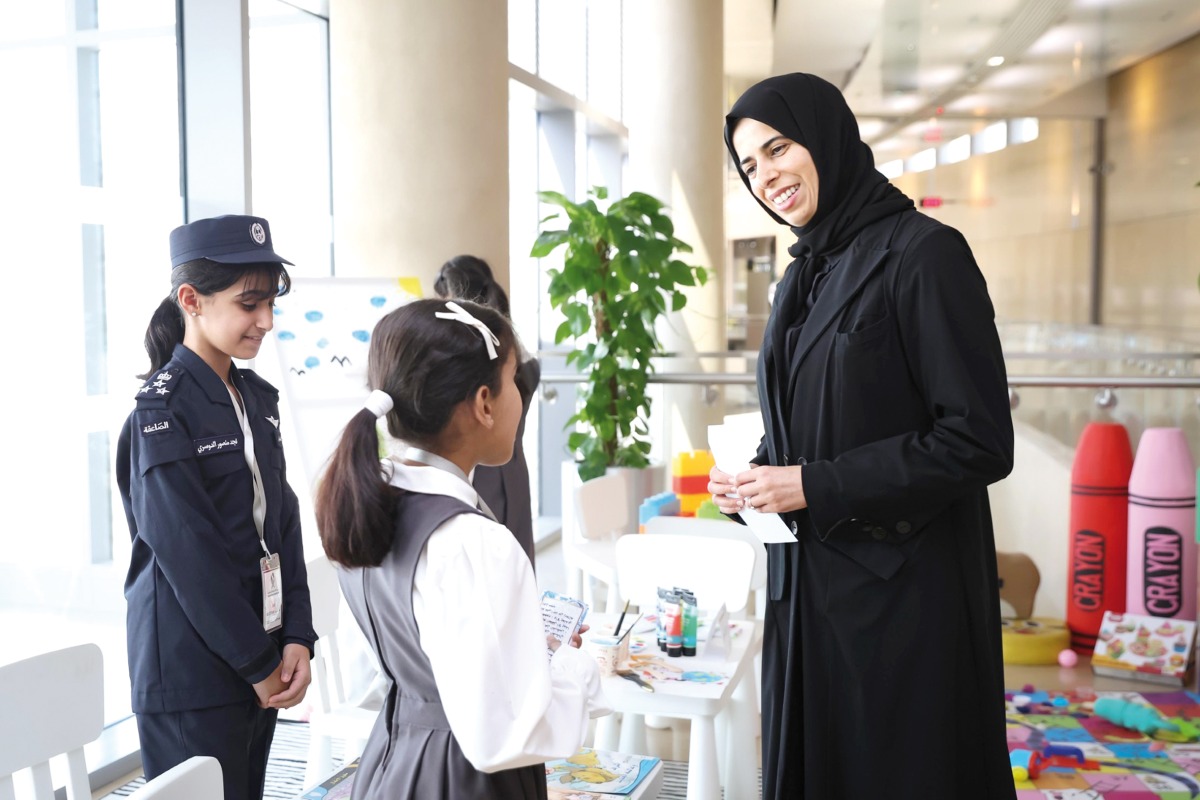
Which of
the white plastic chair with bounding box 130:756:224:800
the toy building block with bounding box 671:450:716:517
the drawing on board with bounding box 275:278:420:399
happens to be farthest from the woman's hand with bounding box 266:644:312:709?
the toy building block with bounding box 671:450:716:517

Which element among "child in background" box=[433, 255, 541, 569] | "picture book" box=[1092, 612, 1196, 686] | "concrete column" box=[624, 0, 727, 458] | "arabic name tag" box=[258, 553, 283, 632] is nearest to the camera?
"arabic name tag" box=[258, 553, 283, 632]

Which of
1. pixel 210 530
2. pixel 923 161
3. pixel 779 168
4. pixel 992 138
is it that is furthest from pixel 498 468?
pixel 923 161

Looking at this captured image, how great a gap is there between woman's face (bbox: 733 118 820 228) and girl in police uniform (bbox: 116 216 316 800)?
3.34ft

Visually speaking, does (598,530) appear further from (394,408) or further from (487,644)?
(487,644)

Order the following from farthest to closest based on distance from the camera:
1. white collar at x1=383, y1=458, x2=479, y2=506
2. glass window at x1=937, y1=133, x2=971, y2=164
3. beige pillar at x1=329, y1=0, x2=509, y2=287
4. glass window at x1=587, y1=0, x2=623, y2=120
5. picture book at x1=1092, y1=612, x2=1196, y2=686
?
glass window at x1=937, y1=133, x2=971, y2=164
glass window at x1=587, y1=0, x2=623, y2=120
picture book at x1=1092, y1=612, x2=1196, y2=686
beige pillar at x1=329, y1=0, x2=509, y2=287
white collar at x1=383, y1=458, x2=479, y2=506

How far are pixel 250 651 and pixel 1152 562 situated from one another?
4.09 metres

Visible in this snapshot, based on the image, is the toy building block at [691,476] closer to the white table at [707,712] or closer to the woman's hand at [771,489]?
the white table at [707,712]

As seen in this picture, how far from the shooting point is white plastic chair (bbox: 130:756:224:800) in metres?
1.27

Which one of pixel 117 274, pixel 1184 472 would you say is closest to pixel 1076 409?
pixel 1184 472

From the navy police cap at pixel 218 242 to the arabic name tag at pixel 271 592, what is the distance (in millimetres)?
620

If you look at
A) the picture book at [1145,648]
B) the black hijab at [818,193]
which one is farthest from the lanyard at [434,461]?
the picture book at [1145,648]

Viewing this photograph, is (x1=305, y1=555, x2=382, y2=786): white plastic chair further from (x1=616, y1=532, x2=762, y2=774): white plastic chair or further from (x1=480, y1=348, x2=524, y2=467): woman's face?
(x1=480, y1=348, x2=524, y2=467): woman's face

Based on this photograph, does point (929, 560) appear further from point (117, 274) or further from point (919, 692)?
point (117, 274)

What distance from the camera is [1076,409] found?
5055 millimetres
